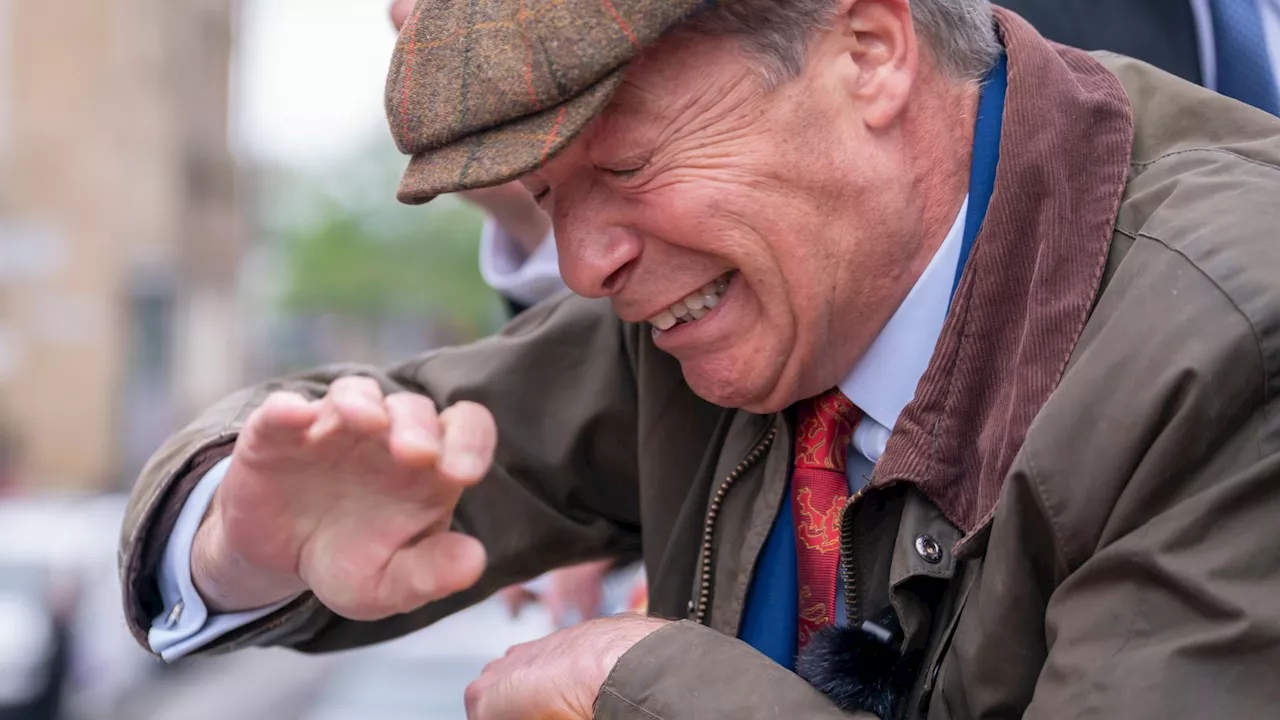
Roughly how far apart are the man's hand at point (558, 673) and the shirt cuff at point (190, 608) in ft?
1.76

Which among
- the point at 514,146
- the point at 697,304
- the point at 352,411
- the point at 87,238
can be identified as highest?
the point at 514,146

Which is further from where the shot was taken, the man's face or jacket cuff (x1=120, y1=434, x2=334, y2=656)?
jacket cuff (x1=120, y1=434, x2=334, y2=656)

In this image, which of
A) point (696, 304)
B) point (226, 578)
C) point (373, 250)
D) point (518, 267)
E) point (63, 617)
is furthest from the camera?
point (373, 250)

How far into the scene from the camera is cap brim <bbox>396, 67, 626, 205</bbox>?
5.86 ft

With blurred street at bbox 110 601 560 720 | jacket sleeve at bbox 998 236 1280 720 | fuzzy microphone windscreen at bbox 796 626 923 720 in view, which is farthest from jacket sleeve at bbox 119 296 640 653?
blurred street at bbox 110 601 560 720

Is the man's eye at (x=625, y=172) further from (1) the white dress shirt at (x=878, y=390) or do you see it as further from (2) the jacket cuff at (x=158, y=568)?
(2) the jacket cuff at (x=158, y=568)

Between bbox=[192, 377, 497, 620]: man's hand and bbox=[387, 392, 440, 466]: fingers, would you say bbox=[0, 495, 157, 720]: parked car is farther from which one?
bbox=[387, 392, 440, 466]: fingers

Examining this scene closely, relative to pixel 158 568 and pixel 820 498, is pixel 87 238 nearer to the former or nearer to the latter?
pixel 158 568

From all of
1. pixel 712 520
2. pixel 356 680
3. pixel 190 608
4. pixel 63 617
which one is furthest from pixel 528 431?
pixel 63 617

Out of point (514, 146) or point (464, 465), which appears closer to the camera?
point (464, 465)

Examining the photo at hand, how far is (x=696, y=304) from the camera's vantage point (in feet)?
6.79

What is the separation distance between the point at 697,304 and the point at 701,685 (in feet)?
2.00

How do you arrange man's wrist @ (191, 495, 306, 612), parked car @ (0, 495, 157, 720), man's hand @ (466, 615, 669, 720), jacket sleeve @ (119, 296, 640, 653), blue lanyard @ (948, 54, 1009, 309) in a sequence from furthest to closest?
1. parked car @ (0, 495, 157, 720)
2. jacket sleeve @ (119, 296, 640, 653)
3. man's wrist @ (191, 495, 306, 612)
4. blue lanyard @ (948, 54, 1009, 309)
5. man's hand @ (466, 615, 669, 720)

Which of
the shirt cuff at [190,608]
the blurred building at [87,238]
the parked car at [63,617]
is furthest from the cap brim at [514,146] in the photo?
the blurred building at [87,238]
